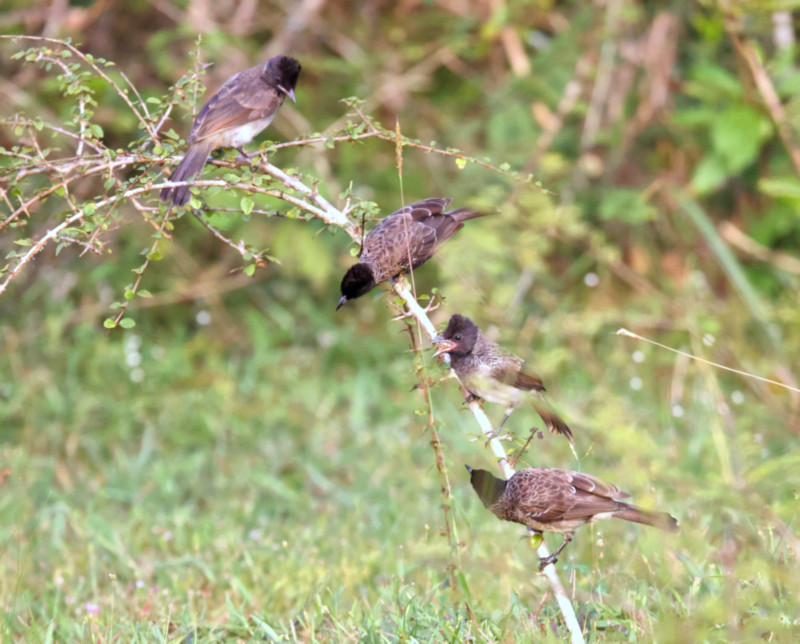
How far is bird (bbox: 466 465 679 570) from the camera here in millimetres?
2785

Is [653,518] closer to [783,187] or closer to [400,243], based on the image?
[400,243]

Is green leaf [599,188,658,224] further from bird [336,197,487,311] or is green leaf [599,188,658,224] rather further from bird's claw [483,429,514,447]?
bird's claw [483,429,514,447]

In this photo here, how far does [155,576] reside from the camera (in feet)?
13.8

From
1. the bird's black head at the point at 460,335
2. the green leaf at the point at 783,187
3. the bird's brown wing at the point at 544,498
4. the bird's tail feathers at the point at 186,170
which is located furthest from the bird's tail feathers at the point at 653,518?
the green leaf at the point at 783,187

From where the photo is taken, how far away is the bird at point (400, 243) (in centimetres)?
319

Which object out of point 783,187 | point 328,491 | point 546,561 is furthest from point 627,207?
point 546,561

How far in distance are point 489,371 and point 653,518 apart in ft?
2.35

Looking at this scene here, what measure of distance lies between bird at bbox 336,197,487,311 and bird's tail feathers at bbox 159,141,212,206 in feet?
1.99

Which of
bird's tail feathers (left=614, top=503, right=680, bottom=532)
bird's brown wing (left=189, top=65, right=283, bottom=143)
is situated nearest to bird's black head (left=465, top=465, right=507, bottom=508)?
bird's tail feathers (left=614, top=503, right=680, bottom=532)

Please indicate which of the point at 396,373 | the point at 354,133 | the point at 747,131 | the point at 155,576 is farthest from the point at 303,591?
→ the point at 747,131

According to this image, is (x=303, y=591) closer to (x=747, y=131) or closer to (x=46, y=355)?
(x=46, y=355)

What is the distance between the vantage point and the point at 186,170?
323cm

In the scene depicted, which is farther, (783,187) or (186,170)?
(783,187)

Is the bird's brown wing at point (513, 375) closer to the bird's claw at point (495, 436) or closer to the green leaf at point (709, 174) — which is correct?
the bird's claw at point (495, 436)
